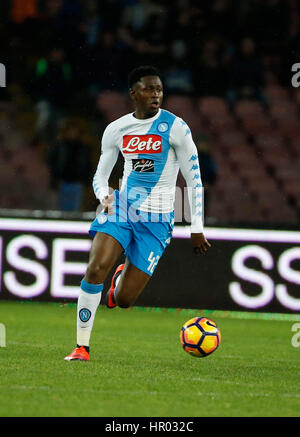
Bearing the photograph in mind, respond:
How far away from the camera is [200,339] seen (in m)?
6.88

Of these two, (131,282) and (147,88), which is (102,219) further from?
(147,88)

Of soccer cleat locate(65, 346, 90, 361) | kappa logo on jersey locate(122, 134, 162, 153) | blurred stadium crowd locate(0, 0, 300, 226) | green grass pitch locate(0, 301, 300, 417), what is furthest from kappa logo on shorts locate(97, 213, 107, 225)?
blurred stadium crowd locate(0, 0, 300, 226)

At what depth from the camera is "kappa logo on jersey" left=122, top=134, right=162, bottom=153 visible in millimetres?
7070

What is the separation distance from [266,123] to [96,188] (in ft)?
29.9

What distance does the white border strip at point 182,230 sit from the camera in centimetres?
1096

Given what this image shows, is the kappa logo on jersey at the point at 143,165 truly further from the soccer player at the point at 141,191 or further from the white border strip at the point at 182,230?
the white border strip at the point at 182,230

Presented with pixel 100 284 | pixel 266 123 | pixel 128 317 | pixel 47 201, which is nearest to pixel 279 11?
pixel 266 123

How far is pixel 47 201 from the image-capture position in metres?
13.9

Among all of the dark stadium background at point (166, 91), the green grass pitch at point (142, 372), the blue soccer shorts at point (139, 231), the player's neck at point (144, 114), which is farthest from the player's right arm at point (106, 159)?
the dark stadium background at point (166, 91)

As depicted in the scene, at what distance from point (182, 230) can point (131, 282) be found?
4068 millimetres

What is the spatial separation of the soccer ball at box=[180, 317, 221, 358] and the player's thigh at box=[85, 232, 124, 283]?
2.59 ft

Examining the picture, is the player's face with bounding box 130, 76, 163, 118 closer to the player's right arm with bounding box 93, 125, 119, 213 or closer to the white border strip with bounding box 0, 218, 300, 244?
the player's right arm with bounding box 93, 125, 119, 213

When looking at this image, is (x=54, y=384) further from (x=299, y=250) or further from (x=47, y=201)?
(x=47, y=201)

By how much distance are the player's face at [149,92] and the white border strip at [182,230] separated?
405 cm
